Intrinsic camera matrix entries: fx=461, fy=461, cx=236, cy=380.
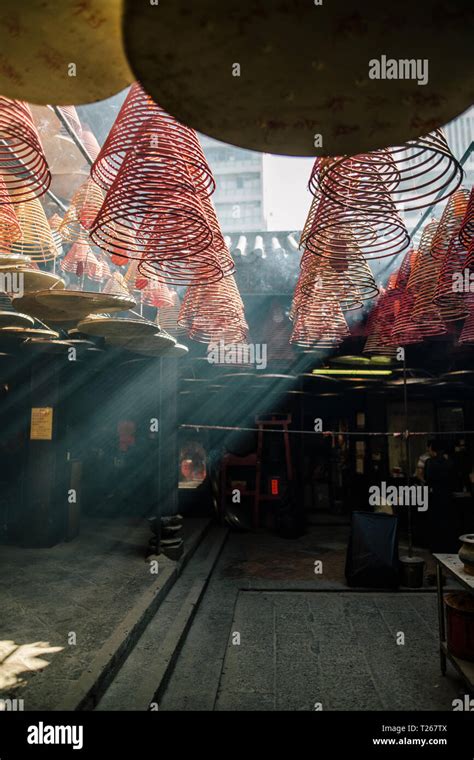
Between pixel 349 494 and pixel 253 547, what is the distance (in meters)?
→ 4.31

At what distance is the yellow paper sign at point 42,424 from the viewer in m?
8.82

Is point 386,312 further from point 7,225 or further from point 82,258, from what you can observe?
point 7,225

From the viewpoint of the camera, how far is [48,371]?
29.4 feet

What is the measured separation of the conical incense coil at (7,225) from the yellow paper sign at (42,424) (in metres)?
6.30

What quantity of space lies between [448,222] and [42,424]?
7.67 meters

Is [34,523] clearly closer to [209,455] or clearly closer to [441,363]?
[209,455]

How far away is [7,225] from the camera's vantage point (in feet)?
9.57

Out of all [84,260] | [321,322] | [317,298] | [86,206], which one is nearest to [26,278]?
[86,206]

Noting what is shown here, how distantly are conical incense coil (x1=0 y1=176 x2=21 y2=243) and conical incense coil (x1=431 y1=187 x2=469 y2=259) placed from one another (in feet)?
10.9

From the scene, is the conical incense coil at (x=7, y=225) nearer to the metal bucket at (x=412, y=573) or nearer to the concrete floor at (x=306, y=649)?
the concrete floor at (x=306, y=649)

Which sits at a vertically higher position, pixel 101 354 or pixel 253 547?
pixel 101 354

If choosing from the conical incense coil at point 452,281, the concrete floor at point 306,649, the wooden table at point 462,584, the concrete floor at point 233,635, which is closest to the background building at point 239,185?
the concrete floor at point 233,635
